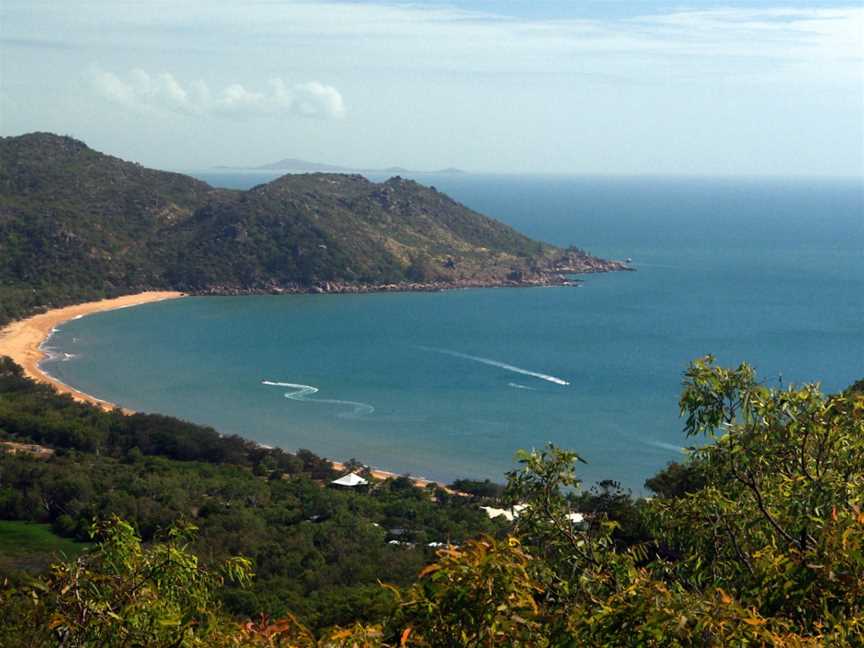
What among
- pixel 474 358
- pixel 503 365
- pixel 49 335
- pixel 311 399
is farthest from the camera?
pixel 49 335

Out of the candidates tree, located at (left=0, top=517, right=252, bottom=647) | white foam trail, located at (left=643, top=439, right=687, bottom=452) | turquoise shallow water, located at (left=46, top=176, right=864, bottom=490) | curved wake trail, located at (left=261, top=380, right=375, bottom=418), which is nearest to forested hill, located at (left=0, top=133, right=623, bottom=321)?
turquoise shallow water, located at (left=46, top=176, right=864, bottom=490)

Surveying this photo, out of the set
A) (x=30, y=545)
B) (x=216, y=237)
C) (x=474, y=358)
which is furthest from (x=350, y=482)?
(x=216, y=237)

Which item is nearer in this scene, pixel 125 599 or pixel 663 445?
pixel 125 599

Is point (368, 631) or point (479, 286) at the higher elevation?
point (368, 631)

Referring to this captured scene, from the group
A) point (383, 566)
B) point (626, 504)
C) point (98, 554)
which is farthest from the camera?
point (383, 566)

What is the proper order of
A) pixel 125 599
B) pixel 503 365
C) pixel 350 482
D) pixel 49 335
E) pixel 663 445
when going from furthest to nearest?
pixel 49 335 < pixel 503 365 < pixel 663 445 < pixel 350 482 < pixel 125 599

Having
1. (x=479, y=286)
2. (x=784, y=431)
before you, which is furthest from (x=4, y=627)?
(x=479, y=286)

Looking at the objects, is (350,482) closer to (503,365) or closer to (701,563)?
(503,365)

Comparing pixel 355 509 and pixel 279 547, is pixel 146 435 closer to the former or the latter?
pixel 355 509
